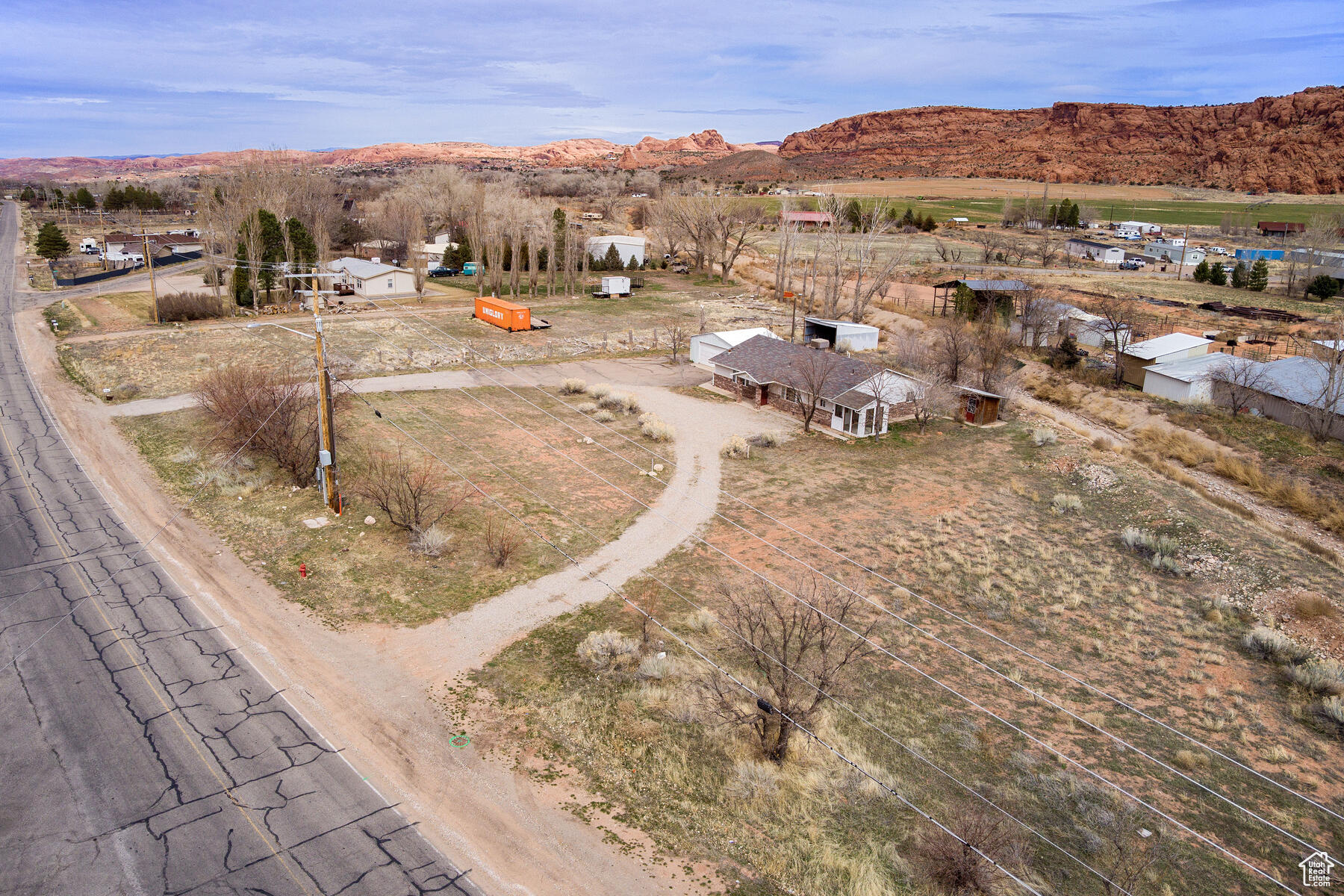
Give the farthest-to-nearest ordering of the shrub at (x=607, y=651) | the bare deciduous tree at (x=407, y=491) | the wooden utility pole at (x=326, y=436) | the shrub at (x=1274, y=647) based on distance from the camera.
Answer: the bare deciduous tree at (x=407, y=491)
the wooden utility pole at (x=326, y=436)
the shrub at (x=1274, y=647)
the shrub at (x=607, y=651)

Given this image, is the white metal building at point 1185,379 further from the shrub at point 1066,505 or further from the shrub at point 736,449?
the shrub at point 736,449

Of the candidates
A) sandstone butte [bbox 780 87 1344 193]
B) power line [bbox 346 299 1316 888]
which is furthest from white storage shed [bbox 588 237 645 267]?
sandstone butte [bbox 780 87 1344 193]

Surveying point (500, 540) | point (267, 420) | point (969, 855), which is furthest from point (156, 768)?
point (267, 420)

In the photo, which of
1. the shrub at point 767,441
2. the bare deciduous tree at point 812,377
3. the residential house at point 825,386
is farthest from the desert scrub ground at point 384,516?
the bare deciduous tree at point 812,377

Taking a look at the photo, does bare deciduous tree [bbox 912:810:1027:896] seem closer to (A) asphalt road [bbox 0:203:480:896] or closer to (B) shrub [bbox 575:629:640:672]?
(B) shrub [bbox 575:629:640:672]

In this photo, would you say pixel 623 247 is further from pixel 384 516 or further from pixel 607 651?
pixel 607 651

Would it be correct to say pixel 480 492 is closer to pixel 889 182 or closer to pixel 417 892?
pixel 417 892

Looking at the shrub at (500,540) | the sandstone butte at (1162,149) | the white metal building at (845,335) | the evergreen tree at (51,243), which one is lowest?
the shrub at (500,540)
